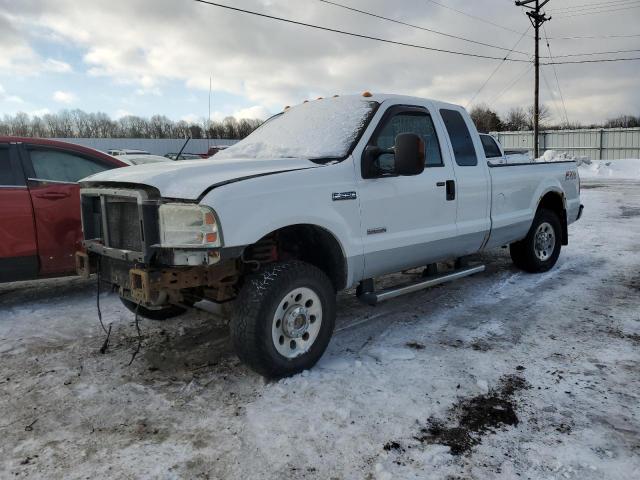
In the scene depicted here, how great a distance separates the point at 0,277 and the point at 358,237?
356cm

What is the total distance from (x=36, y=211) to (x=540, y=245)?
582cm

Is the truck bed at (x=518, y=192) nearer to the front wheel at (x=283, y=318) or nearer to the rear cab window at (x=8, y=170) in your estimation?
the front wheel at (x=283, y=318)

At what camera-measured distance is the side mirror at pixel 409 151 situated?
12.3ft

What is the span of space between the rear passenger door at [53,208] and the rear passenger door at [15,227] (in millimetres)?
65

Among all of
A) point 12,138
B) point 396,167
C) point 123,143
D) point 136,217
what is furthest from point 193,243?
point 123,143

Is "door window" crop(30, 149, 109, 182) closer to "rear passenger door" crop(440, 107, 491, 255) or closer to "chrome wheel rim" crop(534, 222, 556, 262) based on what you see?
"rear passenger door" crop(440, 107, 491, 255)

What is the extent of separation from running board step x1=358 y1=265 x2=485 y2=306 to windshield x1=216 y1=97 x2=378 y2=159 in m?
1.16

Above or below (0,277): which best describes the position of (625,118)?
above

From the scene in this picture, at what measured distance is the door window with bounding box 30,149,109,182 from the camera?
17.4 feet

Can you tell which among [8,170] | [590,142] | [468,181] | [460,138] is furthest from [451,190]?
[590,142]

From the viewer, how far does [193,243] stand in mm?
3145

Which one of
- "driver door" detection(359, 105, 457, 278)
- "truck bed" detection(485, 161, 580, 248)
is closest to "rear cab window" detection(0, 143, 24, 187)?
"driver door" detection(359, 105, 457, 278)

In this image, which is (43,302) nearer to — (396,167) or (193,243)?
(193,243)

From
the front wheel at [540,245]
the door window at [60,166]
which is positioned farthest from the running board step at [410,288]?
the door window at [60,166]
